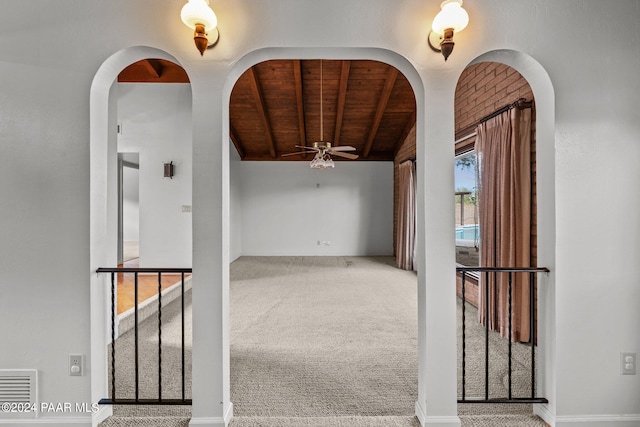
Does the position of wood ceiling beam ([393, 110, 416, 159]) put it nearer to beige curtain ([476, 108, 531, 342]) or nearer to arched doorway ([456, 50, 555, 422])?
beige curtain ([476, 108, 531, 342])

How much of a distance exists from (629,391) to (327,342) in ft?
6.96

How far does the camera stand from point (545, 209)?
Answer: 1.96 meters

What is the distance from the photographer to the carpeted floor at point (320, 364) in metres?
2.08

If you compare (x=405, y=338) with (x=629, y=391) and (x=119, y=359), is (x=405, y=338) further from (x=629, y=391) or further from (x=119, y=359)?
(x=119, y=359)

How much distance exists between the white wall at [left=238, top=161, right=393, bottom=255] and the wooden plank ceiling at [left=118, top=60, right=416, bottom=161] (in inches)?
17.7

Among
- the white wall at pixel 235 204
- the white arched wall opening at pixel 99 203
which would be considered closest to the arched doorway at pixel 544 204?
the white arched wall opening at pixel 99 203

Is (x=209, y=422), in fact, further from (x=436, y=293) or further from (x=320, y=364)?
(x=436, y=293)

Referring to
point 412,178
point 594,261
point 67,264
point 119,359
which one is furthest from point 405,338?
point 412,178

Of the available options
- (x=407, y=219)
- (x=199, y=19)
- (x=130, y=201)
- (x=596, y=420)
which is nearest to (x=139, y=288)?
(x=199, y=19)

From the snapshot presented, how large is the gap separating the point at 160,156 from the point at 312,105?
9.71 feet

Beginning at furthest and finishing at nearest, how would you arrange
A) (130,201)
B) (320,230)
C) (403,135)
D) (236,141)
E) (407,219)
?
(130,201)
(320,230)
(236,141)
(403,135)
(407,219)

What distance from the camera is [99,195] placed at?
1952mm

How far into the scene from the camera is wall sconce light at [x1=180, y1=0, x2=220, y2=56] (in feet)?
5.39

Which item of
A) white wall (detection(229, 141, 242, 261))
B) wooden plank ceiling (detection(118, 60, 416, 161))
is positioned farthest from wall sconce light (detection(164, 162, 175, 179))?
white wall (detection(229, 141, 242, 261))
